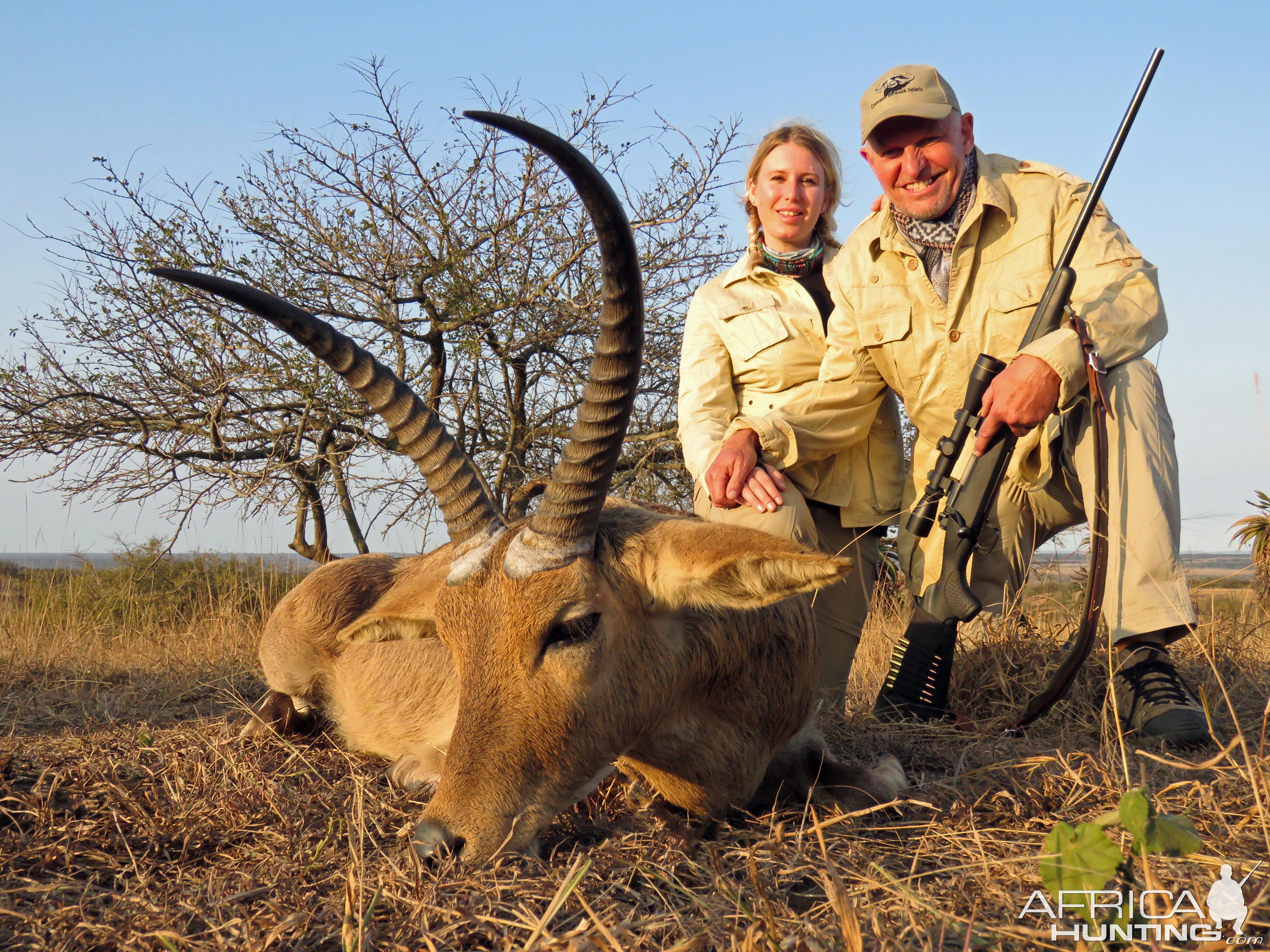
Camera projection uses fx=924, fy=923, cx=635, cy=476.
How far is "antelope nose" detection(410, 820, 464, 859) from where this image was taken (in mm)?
2602

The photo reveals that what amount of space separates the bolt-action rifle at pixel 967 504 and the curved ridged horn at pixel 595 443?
7.65ft

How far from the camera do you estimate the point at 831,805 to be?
3518 mm

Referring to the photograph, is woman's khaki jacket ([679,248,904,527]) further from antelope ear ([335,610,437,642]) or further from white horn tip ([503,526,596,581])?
white horn tip ([503,526,596,581])

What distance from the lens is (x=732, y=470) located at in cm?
505

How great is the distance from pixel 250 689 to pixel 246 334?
620 centimetres

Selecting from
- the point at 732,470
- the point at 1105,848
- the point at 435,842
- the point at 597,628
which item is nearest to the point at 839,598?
the point at 732,470

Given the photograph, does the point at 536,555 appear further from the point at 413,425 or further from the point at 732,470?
the point at 732,470

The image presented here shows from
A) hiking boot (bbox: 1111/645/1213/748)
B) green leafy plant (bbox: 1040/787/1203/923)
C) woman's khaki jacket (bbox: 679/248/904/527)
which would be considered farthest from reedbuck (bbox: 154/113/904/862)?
woman's khaki jacket (bbox: 679/248/904/527)

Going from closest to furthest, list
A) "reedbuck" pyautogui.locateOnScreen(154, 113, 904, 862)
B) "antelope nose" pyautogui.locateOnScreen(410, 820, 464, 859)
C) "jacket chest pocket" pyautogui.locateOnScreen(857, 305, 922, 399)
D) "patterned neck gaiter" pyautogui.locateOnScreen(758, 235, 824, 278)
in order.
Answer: "antelope nose" pyautogui.locateOnScreen(410, 820, 464, 859) → "reedbuck" pyautogui.locateOnScreen(154, 113, 904, 862) → "jacket chest pocket" pyautogui.locateOnScreen(857, 305, 922, 399) → "patterned neck gaiter" pyautogui.locateOnScreen(758, 235, 824, 278)

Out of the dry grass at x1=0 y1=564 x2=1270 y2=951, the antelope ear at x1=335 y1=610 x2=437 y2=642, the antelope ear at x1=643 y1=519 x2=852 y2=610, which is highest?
the antelope ear at x1=643 y1=519 x2=852 y2=610

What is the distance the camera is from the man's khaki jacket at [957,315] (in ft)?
15.8

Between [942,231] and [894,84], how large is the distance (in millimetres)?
848

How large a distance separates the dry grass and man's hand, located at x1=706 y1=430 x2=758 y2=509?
1.32 meters

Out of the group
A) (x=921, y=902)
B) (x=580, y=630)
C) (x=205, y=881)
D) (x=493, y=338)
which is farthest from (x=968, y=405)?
(x=493, y=338)
